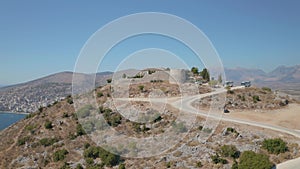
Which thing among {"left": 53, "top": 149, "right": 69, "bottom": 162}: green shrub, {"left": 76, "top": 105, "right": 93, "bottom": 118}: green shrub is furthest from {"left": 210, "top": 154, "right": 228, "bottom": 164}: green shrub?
{"left": 76, "top": 105, "right": 93, "bottom": 118}: green shrub

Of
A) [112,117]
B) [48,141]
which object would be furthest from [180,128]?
[48,141]

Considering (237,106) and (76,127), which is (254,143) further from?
(76,127)

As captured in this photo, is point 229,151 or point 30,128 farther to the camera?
point 30,128

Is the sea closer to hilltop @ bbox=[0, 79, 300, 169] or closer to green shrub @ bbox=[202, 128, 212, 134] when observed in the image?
hilltop @ bbox=[0, 79, 300, 169]

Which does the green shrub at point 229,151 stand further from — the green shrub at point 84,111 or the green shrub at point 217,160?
the green shrub at point 84,111

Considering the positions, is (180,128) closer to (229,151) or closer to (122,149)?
(122,149)

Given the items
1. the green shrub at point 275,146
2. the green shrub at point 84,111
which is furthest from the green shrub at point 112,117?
the green shrub at point 275,146

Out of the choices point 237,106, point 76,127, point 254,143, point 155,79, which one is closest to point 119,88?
point 155,79
